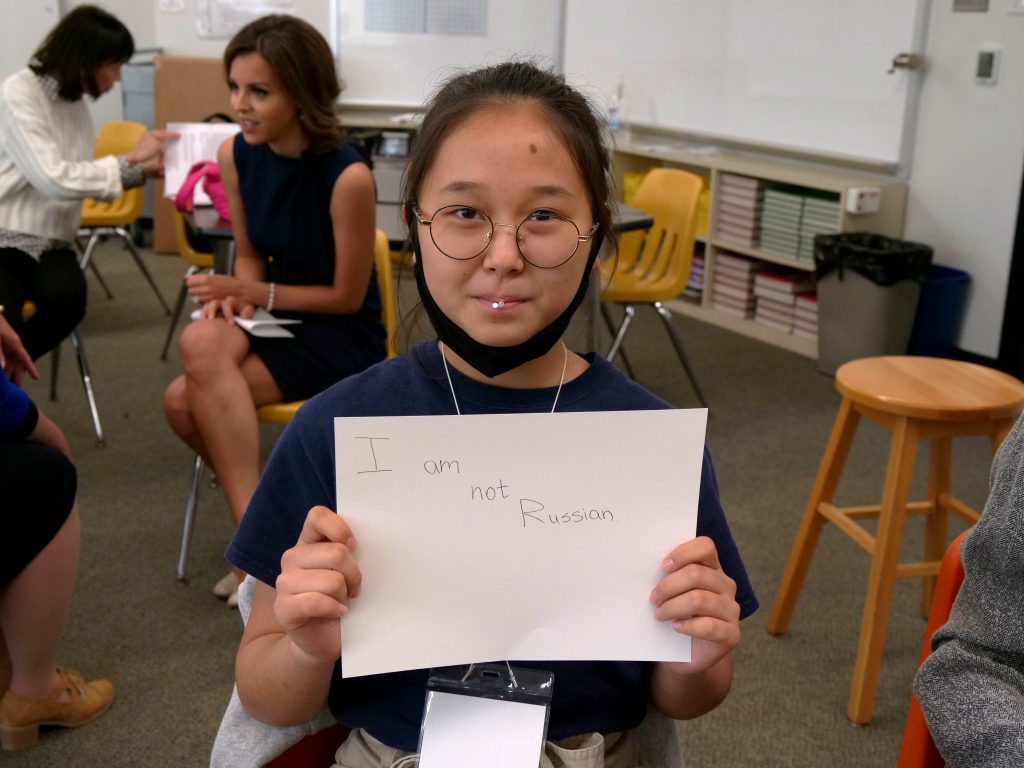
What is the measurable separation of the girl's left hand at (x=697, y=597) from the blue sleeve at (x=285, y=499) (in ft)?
1.10

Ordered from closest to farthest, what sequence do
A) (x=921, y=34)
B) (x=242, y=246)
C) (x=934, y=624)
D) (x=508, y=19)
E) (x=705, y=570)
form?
(x=705, y=570) → (x=934, y=624) → (x=242, y=246) → (x=921, y=34) → (x=508, y=19)

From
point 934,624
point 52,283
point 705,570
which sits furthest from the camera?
point 52,283

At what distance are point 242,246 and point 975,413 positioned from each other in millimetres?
1635

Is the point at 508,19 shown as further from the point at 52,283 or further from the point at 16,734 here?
the point at 16,734

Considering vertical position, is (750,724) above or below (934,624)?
below

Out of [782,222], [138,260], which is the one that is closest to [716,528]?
[782,222]

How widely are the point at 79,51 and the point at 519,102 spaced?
8.70ft

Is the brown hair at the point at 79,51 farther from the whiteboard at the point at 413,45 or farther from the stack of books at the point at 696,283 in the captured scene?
the stack of books at the point at 696,283

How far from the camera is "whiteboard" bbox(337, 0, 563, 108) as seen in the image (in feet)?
19.6

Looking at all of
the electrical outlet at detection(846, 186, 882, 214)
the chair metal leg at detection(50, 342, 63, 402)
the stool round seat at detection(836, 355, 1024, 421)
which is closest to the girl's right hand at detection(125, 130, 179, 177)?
the chair metal leg at detection(50, 342, 63, 402)

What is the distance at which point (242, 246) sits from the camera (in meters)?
2.57

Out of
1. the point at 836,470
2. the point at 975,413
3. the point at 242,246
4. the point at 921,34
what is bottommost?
the point at 836,470

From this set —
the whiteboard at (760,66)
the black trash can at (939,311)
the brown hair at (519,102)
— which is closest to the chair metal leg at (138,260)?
the whiteboard at (760,66)

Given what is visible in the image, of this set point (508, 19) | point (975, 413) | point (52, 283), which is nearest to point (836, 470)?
point (975, 413)
